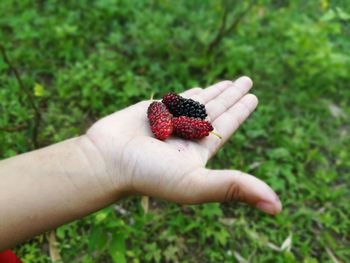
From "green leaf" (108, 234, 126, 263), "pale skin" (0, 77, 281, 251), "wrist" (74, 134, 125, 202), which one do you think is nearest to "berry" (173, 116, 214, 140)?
"pale skin" (0, 77, 281, 251)

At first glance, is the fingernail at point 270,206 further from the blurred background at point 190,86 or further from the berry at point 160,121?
the blurred background at point 190,86

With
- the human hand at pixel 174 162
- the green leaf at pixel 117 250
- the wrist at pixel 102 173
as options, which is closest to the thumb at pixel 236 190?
the human hand at pixel 174 162

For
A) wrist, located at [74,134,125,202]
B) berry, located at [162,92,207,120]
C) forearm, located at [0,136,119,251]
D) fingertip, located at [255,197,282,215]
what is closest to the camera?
fingertip, located at [255,197,282,215]

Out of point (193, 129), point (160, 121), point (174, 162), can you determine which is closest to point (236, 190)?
point (174, 162)

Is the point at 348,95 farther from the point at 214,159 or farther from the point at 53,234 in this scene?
the point at 53,234

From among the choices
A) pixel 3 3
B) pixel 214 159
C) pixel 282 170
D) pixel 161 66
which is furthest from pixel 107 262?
pixel 3 3

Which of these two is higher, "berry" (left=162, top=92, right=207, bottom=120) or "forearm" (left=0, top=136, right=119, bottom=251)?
"berry" (left=162, top=92, right=207, bottom=120)

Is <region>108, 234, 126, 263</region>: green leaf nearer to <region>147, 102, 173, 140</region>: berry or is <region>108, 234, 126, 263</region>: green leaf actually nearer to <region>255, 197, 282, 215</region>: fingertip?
<region>147, 102, 173, 140</region>: berry
